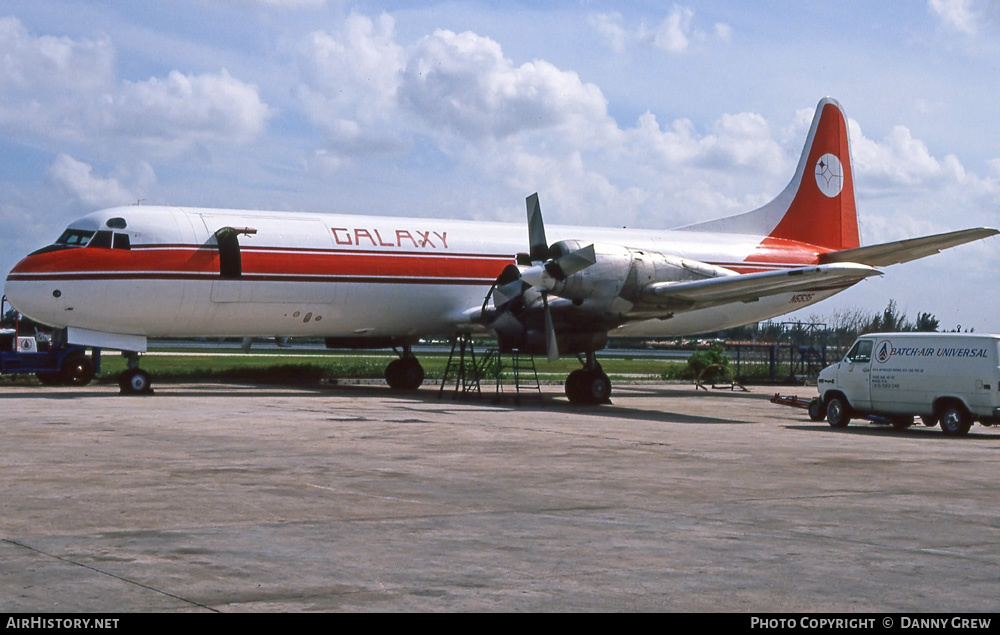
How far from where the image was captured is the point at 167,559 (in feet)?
24.9

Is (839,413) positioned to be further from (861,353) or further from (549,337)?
(549,337)

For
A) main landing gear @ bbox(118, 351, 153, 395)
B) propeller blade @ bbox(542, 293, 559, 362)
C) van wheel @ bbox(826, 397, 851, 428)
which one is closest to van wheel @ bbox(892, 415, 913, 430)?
van wheel @ bbox(826, 397, 851, 428)

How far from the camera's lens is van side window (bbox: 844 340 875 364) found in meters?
21.7

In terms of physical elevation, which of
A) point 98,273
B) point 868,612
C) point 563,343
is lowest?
point 868,612

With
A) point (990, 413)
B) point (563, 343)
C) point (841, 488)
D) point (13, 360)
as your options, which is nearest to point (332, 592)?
point (841, 488)

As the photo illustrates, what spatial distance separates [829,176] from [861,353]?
1551cm

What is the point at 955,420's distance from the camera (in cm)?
2016

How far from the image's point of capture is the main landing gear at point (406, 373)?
31734 millimetres

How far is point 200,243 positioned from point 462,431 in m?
10.5

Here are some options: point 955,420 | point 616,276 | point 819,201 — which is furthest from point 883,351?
point 819,201

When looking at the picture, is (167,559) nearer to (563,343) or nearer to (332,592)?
(332,592)

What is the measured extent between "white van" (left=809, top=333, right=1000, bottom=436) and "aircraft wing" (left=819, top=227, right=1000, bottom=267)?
18.5 feet

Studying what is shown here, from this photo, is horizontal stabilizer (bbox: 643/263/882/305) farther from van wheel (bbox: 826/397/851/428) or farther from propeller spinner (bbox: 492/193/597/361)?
van wheel (bbox: 826/397/851/428)

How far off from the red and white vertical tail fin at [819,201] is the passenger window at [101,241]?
18.6 metres
